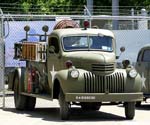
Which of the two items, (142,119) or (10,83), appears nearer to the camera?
(142,119)

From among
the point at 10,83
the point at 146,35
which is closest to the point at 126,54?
the point at 146,35

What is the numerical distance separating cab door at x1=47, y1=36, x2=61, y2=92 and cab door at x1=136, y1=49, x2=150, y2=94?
348 cm

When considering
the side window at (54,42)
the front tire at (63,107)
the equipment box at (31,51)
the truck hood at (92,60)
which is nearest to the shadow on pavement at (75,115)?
the front tire at (63,107)

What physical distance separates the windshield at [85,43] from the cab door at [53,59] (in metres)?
0.28

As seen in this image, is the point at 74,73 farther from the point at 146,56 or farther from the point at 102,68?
the point at 146,56

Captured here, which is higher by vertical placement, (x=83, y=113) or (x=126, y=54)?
(x=126, y=54)

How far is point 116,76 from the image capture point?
14.9 meters

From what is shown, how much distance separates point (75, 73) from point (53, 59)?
156 centimetres

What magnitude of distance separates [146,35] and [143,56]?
16.9ft

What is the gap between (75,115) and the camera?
1634 centimetres

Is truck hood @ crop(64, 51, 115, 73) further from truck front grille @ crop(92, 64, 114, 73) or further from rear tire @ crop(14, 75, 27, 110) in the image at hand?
rear tire @ crop(14, 75, 27, 110)

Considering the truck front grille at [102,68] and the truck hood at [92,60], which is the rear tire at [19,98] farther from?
the truck front grille at [102,68]

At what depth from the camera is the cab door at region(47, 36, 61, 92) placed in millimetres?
15680

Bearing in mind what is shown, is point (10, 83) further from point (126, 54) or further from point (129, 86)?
point (126, 54)
